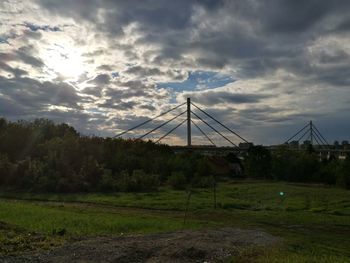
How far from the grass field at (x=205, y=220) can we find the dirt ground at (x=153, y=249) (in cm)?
81

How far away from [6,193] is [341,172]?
3541 cm

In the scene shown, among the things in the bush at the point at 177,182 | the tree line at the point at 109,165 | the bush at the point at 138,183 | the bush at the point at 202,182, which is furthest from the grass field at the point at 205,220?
the bush at the point at 202,182

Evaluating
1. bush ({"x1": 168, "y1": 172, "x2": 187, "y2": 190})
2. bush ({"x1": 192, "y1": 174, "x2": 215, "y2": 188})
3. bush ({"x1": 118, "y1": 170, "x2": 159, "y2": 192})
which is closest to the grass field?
bush ({"x1": 118, "y1": 170, "x2": 159, "y2": 192})

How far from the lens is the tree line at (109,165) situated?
46.1 m

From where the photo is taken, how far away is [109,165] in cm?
5719

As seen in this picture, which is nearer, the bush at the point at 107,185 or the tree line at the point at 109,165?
the bush at the point at 107,185

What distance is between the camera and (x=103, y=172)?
49250 mm

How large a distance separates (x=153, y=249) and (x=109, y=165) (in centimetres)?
4356

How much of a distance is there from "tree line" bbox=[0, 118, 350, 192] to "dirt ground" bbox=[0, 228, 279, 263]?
28.7 m

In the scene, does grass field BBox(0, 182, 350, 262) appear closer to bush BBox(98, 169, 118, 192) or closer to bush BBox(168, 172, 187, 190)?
bush BBox(98, 169, 118, 192)

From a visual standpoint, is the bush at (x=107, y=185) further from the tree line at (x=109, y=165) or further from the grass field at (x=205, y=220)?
the grass field at (x=205, y=220)

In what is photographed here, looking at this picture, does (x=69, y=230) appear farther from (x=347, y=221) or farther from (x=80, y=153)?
(x=80, y=153)

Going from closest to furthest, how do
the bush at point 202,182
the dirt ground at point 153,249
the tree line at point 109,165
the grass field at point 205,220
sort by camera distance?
the dirt ground at point 153,249 → the grass field at point 205,220 → the tree line at point 109,165 → the bush at point 202,182

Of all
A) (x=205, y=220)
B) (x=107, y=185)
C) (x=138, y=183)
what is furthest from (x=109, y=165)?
(x=205, y=220)
